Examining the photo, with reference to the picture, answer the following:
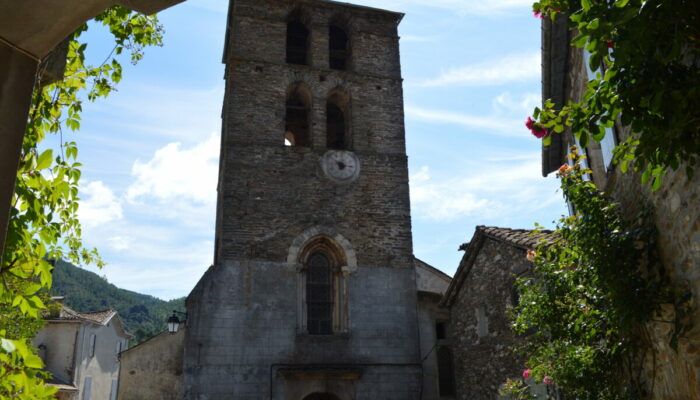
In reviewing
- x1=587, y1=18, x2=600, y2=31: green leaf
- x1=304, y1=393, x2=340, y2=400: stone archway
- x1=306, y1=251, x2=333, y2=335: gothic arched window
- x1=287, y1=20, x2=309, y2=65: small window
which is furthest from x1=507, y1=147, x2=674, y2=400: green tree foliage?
x1=287, y1=20, x2=309, y2=65: small window

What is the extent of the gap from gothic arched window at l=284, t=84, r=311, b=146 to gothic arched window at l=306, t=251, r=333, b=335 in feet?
13.1

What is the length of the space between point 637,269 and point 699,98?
2.65 meters

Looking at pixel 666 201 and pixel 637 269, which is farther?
pixel 637 269

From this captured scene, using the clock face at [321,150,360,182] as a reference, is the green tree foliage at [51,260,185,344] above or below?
above

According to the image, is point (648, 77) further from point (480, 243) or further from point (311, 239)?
point (311, 239)

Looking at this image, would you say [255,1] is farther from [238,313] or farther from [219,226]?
[238,313]

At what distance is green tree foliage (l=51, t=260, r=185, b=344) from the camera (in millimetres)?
75188

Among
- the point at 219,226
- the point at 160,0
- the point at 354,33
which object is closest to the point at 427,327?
the point at 219,226

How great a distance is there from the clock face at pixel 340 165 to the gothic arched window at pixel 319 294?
2280mm

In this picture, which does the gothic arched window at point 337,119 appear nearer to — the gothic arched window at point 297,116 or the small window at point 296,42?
the gothic arched window at point 297,116

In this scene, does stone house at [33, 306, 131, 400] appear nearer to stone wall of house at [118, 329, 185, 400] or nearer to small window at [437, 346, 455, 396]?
stone wall of house at [118, 329, 185, 400]

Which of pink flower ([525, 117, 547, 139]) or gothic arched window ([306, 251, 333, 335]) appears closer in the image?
pink flower ([525, 117, 547, 139])

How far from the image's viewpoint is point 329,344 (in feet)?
47.1

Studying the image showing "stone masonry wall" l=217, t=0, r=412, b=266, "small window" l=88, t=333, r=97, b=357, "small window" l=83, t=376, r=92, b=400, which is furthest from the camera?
"small window" l=88, t=333, r=97, b=357
